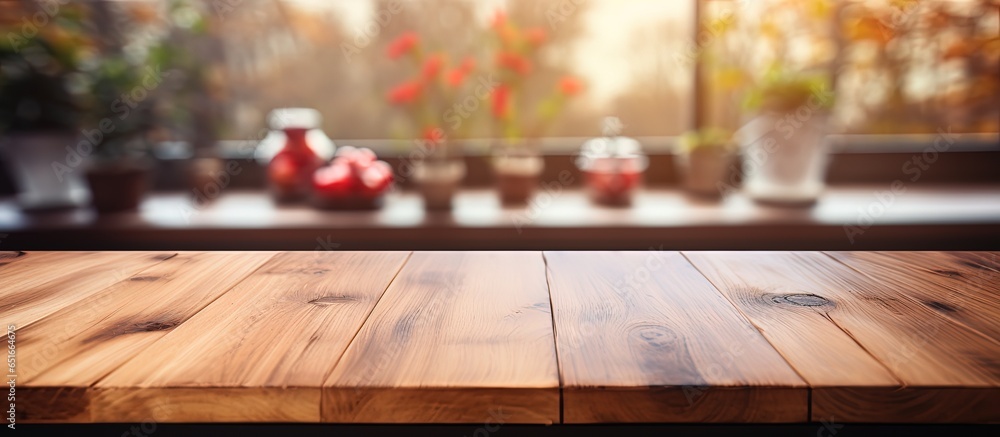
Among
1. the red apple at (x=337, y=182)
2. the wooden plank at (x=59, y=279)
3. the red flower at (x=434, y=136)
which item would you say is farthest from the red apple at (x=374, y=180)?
the wooden plank at (x=59, y=279)

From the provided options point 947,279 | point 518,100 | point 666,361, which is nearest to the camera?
point 666,361

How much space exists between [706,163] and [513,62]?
643mm

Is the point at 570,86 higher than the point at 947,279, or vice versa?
the point at 570,86

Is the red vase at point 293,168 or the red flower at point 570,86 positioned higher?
the red flower at point 570,86

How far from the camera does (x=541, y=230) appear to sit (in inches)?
60.9

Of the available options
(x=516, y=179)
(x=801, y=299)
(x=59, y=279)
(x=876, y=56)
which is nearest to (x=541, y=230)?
(x=516, y=179)

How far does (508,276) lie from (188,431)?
477 millimetres

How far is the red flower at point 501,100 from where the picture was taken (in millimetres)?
2010

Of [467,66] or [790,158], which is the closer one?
[790,158]

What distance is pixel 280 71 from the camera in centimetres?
216

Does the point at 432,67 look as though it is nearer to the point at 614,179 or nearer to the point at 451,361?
the point at 614,179

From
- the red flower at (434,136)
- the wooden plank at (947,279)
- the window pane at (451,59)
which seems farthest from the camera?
the window pane at (451,59)

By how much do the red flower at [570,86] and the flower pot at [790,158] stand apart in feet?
1.69

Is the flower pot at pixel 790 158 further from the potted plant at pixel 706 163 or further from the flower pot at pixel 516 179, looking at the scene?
the flower pot at pixel 516 179
